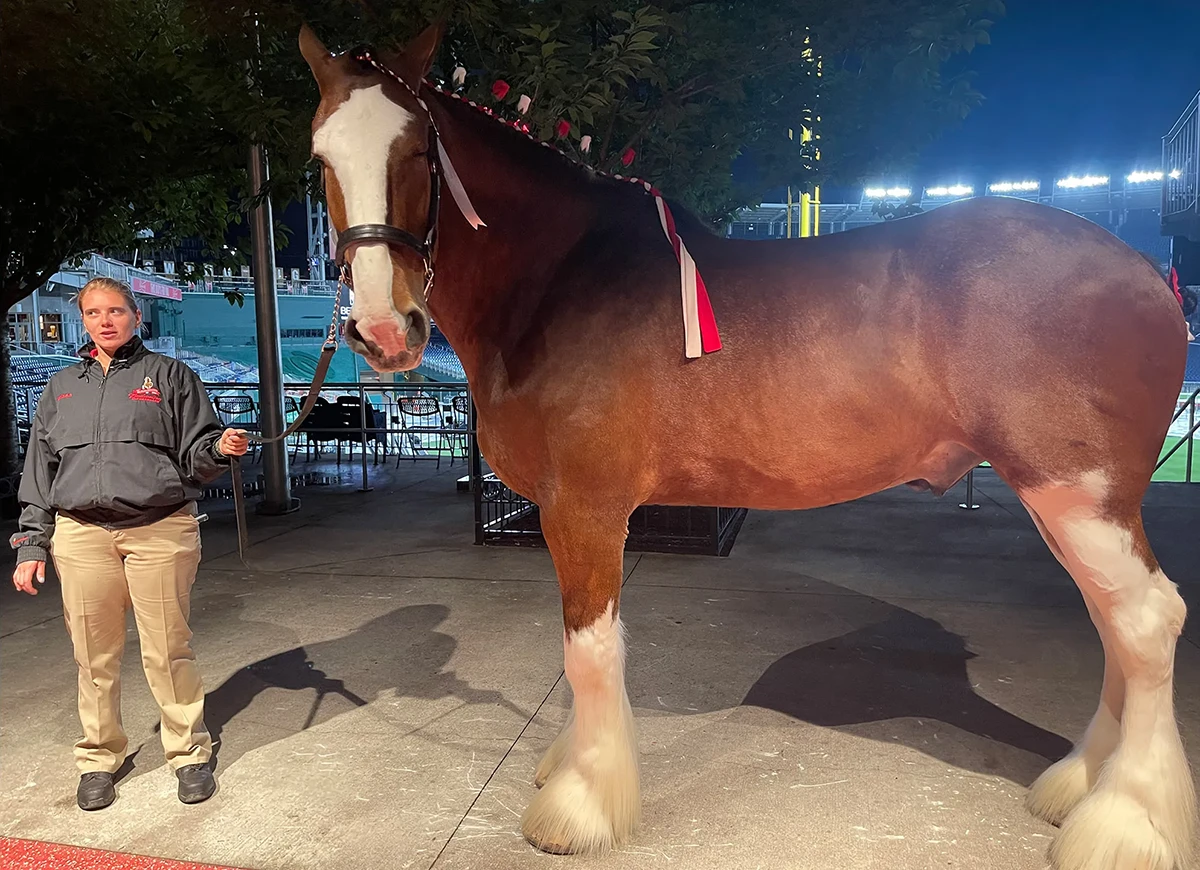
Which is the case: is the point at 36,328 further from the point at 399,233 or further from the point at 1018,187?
the point at 1018,187

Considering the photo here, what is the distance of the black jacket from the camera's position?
2.68 meters

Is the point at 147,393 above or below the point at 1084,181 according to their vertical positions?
below

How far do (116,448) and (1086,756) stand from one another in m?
3.43

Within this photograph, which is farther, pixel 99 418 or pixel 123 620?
pixel 123 620

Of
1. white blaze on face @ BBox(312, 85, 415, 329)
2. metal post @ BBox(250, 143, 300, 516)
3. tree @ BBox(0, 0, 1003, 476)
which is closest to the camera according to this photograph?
white blaze on face @ BBox(312, 85, 415, 329)

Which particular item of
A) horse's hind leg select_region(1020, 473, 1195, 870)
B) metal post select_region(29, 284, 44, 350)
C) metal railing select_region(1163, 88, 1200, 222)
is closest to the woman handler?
horse's hind leg select_region(1020, 473, 1195, 870)

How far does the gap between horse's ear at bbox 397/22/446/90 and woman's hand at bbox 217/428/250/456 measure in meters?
1.26

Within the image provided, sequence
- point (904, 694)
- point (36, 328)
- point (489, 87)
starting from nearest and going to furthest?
point (904, 694)
point (489, 87)
point (36, 328)

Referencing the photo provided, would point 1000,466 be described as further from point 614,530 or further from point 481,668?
point 481,668

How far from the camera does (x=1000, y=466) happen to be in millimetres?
2271

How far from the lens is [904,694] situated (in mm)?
3533

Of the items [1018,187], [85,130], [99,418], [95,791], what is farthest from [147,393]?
[1018,187]

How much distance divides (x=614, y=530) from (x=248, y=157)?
274 inches

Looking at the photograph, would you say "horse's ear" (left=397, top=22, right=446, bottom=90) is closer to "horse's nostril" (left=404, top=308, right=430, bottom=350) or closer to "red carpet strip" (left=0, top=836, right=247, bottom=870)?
"horse's nostril" (left=404, top=308, right=430, bottom=350)
